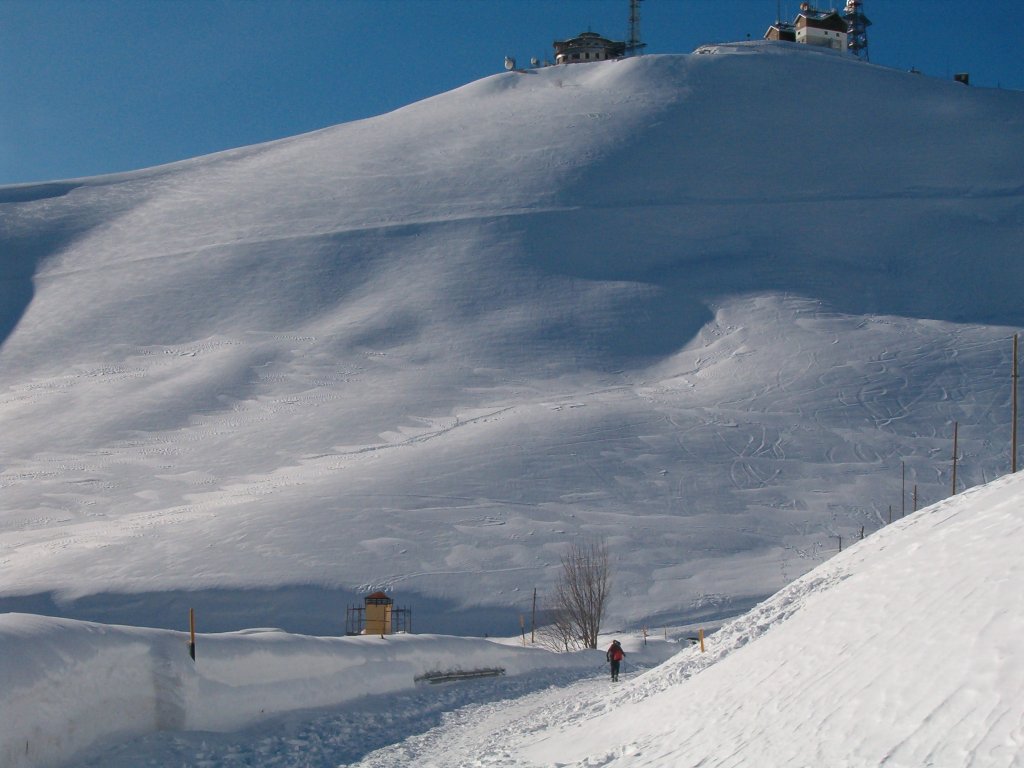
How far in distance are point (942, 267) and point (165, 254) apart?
5516 centimetres

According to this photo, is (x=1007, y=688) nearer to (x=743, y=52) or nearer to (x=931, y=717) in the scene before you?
(x=931, y=717)

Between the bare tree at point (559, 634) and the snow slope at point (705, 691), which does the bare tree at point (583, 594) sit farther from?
the snow slope at point (705, 691)

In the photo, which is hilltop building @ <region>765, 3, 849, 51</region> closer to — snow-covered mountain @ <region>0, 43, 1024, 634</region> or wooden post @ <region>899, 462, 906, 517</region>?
snow-covered mountain @ <region>0, 43, 1024, 634</region>

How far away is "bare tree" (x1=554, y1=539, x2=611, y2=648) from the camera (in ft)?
110

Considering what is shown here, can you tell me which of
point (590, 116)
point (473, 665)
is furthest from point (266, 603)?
point (590, 116)

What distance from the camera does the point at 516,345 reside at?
62.8m

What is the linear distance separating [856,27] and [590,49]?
3071cm

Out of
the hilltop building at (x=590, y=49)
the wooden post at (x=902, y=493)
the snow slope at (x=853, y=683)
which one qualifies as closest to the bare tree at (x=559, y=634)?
the wooden post at (x=902, y=493)

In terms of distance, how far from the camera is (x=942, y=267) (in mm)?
72375

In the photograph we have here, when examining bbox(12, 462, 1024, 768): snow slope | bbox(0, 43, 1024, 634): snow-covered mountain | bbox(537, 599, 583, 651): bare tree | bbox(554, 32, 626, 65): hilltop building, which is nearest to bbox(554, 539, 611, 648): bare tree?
bbox(537, 599, 583, 651): bare tree

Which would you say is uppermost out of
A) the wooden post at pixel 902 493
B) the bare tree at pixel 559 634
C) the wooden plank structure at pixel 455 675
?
the wooden post at pixel 902 493

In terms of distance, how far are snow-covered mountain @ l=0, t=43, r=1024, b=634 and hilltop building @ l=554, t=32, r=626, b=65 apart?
1551cm

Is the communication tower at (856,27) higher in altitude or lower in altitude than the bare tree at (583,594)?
higher

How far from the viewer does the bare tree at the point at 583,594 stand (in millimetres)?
33625
